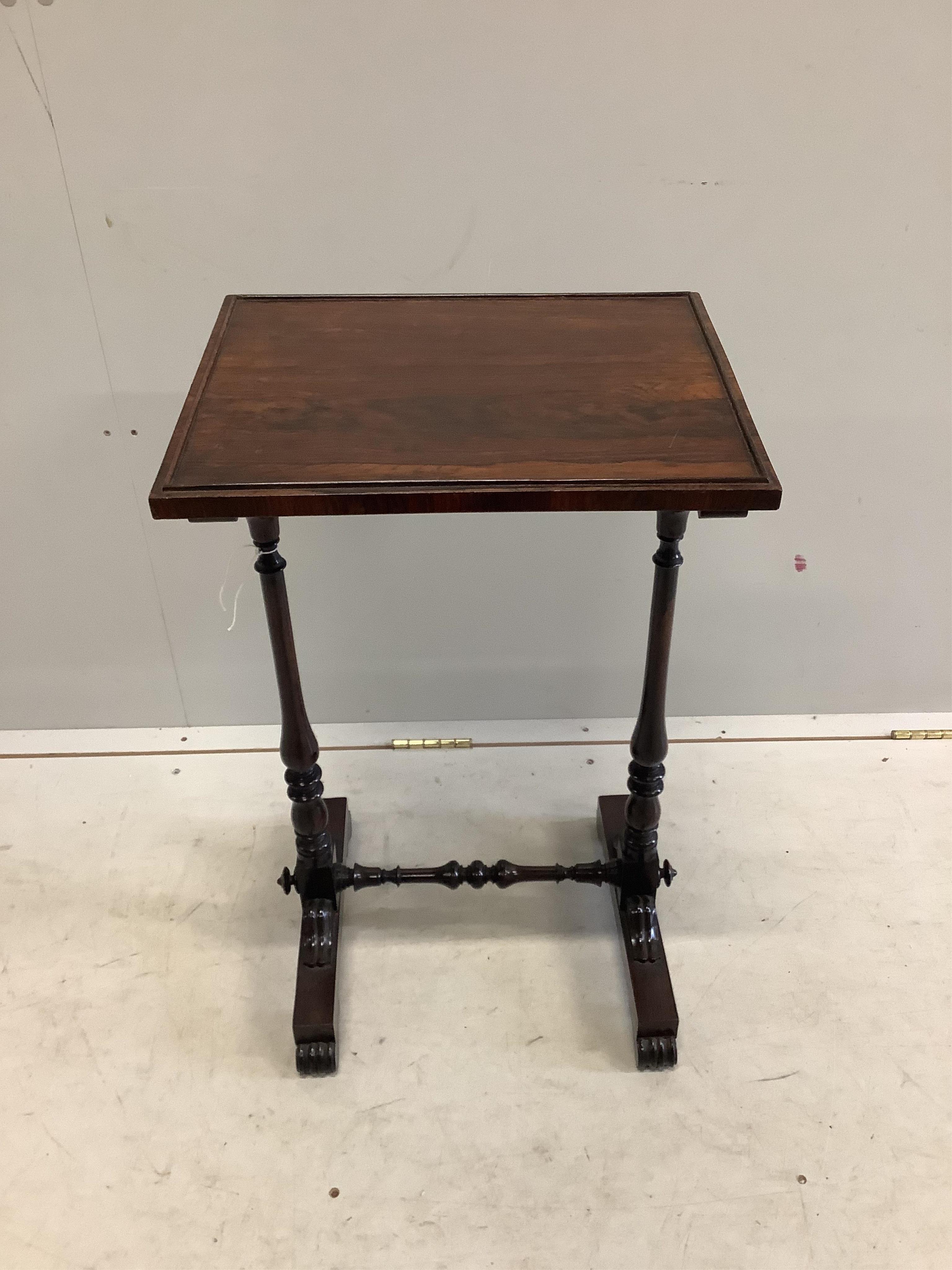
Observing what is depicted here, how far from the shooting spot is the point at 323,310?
1544mm

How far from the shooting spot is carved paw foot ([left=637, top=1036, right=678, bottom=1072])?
5.43 ft

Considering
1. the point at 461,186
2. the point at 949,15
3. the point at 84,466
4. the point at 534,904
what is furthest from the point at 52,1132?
the point at 949,15

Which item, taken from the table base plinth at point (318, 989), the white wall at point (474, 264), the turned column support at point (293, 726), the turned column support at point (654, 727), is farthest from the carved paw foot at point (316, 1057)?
the white wall at point (474, 264)

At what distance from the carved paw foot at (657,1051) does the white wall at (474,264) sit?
914mm

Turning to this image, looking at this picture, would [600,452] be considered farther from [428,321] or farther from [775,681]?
[775,681]

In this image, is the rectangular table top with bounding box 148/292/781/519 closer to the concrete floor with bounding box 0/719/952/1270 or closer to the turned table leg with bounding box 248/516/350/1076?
the turned table leg with bounding box 248/516/350/1076

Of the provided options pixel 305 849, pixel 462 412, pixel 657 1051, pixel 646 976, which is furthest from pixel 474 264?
pixel 657 1051

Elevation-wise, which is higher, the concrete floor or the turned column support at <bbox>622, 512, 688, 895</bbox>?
the turned column support at <bbox>622, 512, 688, 895</bbox>

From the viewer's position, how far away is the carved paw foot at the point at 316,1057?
1.65m

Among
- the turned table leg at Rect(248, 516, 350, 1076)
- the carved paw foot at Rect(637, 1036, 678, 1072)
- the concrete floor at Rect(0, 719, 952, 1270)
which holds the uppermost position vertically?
the turned table leg at Rect(248, 516, 350, 1076)

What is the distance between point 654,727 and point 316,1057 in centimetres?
83

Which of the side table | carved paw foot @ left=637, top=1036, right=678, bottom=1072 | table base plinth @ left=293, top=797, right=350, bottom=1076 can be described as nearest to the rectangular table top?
the side table

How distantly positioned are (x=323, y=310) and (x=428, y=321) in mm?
178

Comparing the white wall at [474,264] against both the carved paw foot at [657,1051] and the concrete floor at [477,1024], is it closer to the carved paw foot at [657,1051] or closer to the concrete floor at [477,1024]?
the concrete floor at [477,1024]
